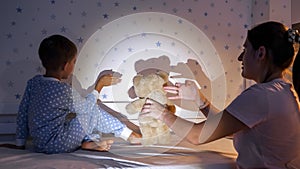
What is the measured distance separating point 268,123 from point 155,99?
1.61 feet

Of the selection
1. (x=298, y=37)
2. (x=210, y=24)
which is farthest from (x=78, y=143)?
(x=210, y=24)

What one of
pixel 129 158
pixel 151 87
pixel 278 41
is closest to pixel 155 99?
pixel 151 87

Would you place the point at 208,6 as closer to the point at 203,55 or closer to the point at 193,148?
the point at 203,55

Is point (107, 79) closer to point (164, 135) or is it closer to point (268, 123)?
point (164, 135)

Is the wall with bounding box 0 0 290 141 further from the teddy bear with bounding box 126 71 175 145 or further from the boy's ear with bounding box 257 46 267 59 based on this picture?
the boy's ear with bounding box 257 46 267 59

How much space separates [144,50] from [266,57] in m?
0.81

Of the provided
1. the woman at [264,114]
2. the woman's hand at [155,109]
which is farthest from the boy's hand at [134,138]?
the woman at [264,114]

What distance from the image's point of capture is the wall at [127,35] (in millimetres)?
1701

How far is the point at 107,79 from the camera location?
1723 millimetres

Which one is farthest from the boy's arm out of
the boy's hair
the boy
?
the boy's hair

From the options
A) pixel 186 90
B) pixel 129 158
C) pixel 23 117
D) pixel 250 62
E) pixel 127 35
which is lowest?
pixel 129 158

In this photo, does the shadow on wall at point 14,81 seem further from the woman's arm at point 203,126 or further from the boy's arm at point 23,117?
the woman's arm at point 203,126

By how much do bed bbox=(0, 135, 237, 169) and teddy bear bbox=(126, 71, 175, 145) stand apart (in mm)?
50

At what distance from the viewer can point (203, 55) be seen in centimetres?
197
